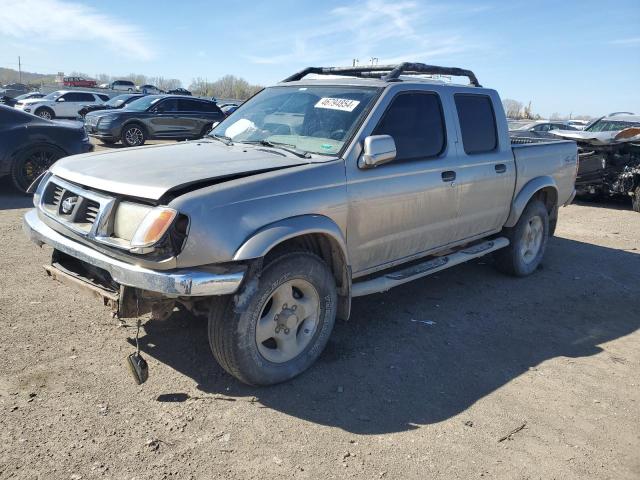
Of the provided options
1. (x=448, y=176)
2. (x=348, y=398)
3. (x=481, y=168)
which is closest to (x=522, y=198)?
(x=481, y=168)

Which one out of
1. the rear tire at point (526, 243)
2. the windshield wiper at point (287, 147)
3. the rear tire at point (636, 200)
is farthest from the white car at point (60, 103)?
the rear tire at point (526, 243)

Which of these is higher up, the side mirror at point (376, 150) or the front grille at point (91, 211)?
the side mirror at point (376, 150)

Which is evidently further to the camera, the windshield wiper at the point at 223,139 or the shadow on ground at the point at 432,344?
the windshield wiper at the point at 223,139

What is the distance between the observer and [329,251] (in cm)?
374

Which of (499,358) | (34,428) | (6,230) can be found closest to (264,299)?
(34,428)

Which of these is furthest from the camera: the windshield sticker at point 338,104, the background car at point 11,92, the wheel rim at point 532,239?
the background car at point 11,92

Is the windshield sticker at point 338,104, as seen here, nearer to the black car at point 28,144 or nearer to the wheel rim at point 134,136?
the black car at point 28,144

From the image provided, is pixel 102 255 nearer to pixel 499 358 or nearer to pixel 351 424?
pixel 351 424

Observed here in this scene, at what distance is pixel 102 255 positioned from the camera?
3.13 metres

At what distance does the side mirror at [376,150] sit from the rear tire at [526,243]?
262 centimetres

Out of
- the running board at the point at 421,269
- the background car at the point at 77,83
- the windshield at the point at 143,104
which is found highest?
the background car at the point at 77,83

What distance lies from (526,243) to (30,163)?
789 centimetres

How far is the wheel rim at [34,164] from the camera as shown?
881 centimetres

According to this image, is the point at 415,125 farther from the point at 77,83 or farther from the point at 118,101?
the point at 77,83
